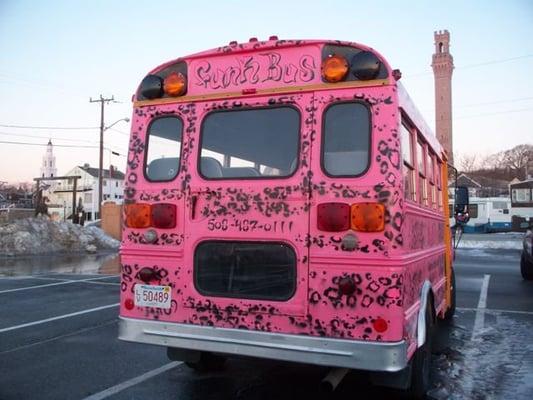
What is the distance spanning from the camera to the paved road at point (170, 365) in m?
4.79

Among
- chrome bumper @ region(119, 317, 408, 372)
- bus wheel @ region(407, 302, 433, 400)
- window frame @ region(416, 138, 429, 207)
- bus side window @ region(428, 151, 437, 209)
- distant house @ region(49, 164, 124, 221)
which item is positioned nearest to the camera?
chrome bumper @ region(119, 317, 408, 372)

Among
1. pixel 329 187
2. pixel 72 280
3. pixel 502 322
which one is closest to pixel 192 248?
pixel 329 187

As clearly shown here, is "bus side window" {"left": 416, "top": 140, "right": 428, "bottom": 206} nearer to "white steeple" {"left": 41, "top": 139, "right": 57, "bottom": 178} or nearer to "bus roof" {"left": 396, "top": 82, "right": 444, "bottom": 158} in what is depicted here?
"bus roof" {"left": 396, "top": 82, "right": 444, "bottom": 158}

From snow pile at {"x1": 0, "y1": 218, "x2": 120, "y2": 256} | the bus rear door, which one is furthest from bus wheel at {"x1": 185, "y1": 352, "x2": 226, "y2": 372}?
snow pile at {"x1": 0, "y1": 218, "x2": 120, "y2": 256}

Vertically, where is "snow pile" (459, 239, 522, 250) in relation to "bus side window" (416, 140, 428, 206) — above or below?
below

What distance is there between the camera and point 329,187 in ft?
12.5

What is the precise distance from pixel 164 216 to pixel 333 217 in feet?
4.57

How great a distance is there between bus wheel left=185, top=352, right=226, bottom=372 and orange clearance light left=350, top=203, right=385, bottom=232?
236 centimetres

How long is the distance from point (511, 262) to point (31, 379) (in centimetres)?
1705

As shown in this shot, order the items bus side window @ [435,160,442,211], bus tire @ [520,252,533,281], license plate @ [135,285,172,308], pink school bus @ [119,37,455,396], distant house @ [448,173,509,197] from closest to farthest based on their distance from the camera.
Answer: pink school bus @ [119,37,455,396] → license plate @ [135,285,172,308] → bus side window @ [435,160,442,211] → bus tire @ [520,252,533,281] → distant house @ [448,173,509,197]

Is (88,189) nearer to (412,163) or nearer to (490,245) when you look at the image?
(490,245)

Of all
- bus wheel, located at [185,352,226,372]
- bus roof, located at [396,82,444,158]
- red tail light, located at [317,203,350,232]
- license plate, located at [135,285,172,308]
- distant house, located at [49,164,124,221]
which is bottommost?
bus wheel, located at [185,352,226,372]

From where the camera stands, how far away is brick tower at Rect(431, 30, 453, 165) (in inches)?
3841

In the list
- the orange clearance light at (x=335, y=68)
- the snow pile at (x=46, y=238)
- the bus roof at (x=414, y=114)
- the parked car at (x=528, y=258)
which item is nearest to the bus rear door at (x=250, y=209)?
the orange clearance light at (x=335, y=68)
